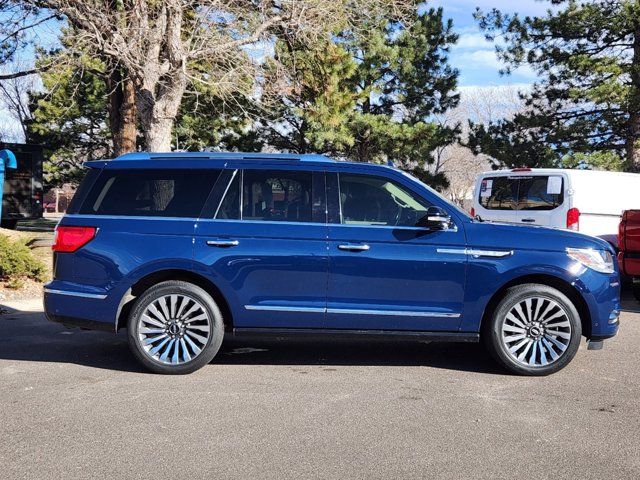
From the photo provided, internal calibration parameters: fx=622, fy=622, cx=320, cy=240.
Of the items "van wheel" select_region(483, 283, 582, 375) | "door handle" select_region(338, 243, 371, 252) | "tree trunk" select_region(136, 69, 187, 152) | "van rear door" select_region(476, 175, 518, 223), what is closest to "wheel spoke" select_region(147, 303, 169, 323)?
"door handle" select_region(338, 243, 371, 252)

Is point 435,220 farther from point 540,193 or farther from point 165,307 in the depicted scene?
point 540,193

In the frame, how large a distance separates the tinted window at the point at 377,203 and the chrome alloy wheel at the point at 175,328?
1528mm

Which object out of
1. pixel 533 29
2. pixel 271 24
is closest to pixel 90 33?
pixel 271 24

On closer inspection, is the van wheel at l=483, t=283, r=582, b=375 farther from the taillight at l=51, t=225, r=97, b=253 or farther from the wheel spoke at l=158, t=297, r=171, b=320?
the taillight at l=51, t=225, r=97, b=253

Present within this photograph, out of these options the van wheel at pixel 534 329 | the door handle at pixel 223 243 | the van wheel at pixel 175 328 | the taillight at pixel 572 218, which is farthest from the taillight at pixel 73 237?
the taillight at pixel 572 218

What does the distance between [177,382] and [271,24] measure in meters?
10.3

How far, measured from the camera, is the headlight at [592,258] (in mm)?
5402

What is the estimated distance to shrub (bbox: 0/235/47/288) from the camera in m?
9.52

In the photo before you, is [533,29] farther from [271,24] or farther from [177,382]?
[177,382]

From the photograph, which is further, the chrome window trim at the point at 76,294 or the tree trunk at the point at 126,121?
the tree trunk at the point at 126,121

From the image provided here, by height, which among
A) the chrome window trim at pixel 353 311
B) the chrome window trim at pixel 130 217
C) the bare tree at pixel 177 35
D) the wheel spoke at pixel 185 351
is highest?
the bare tree at pixel 177 35

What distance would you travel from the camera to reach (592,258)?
5438mm

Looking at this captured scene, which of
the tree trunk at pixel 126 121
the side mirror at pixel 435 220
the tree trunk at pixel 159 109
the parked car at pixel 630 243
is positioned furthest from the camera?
the tree trunk at pixel 126 121

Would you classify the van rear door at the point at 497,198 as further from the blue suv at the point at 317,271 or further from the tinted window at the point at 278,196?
the tinted window at the point at 278,196
